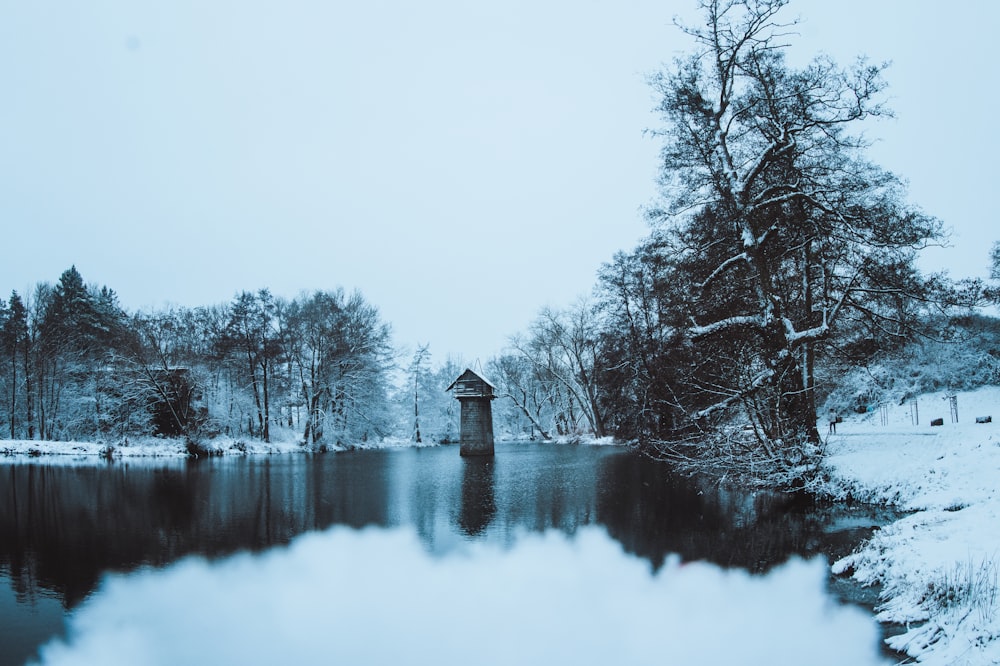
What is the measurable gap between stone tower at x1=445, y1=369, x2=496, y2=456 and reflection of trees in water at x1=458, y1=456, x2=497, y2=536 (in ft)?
37.5

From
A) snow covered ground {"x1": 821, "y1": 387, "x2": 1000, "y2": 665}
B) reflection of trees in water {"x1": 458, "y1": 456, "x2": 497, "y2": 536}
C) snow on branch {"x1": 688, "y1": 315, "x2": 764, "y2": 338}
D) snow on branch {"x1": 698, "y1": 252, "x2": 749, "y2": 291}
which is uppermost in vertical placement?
snow on branch {"x1": 698, "y1": 252, "x2": 749, "y2": 291}

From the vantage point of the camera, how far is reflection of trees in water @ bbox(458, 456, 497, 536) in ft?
41.3

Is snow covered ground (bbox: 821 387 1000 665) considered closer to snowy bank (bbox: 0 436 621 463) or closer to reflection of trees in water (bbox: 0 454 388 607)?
reflection of trees in water (bbox: 0 454 388 607)

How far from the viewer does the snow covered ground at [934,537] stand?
17.1 ft

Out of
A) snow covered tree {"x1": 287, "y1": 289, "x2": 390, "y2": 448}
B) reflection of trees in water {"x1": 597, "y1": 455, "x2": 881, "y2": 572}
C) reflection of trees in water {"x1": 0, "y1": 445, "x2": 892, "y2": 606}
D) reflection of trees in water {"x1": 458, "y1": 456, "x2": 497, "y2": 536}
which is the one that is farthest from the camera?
snow covered tree {"x1": 287, "y1": 289, "x2": 390, "y2": 448}

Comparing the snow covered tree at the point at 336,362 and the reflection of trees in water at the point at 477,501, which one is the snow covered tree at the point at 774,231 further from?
the snow covered tree at the point at 336,362

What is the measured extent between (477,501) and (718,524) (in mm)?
6366

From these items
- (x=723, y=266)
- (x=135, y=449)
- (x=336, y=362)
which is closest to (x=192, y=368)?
(x=135, y=449)

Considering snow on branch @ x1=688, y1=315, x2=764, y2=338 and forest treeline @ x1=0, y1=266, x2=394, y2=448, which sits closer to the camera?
snow on branch @ x1=688, y1=315, x2=764, y2=338

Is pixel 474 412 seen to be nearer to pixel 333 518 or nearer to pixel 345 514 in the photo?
pixel 345 514

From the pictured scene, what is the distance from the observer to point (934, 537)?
296 inches

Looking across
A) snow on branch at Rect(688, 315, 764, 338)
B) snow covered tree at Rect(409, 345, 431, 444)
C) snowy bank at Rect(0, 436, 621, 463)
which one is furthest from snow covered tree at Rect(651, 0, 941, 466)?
snow covered tree at Rect(409, 345, 431, 444)

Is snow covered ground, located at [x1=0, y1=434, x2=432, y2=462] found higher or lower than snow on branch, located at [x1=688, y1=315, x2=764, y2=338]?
lower

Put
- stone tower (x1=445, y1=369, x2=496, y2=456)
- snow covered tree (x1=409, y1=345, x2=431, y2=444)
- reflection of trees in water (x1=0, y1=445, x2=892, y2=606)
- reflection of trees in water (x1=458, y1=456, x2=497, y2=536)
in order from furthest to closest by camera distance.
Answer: snow covered tree (x1=409, y1=345, x2=431, y2=444) → stone tower (x1=445, y1=369, x2=496, y2=456) → reflection of trees in water (x1=458, y1=456, x2=497, y2=536) → reflection of trees in water (x1=0, y1=445, x2=892, y2=606)
